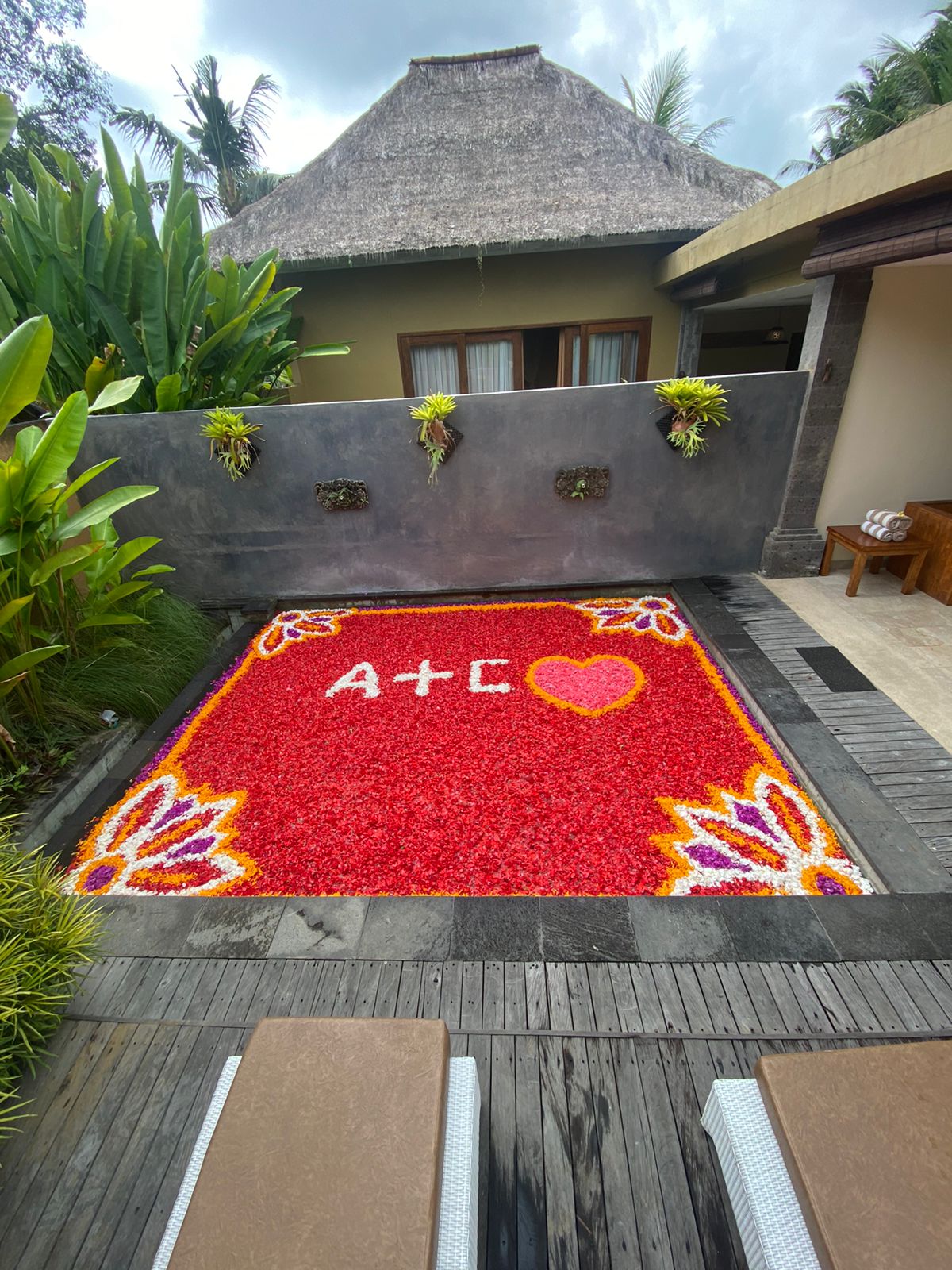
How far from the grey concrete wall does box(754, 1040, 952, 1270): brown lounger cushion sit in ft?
13.9

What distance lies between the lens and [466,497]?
16.3 ft

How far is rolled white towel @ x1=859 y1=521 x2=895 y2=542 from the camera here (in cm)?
429

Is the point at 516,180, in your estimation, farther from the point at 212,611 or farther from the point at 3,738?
the point at 3,738

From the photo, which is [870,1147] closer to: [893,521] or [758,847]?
[758,847]

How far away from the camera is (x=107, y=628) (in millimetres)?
4078

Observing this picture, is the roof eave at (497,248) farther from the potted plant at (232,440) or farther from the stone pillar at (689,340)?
the potted plant at (232,440)

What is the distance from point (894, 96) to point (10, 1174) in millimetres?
27331

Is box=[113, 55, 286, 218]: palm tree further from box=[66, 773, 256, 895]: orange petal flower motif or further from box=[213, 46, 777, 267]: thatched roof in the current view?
box=[66, 773, 256, 895]: orange petal flower motif

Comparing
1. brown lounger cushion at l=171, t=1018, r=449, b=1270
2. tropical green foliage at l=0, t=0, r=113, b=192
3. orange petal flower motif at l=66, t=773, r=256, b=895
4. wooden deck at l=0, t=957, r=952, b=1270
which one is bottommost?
orange petal flower motif at l=66, t=773, r=256, b=895

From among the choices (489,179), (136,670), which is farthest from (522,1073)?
(489,179)

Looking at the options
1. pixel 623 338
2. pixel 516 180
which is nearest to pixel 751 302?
pixel 623 338

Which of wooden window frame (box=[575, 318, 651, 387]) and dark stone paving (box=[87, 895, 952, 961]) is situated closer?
dark stone paving (box=[87, 895, 952, 961])

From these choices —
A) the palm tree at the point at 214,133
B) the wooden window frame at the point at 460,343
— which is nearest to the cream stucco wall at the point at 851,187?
the wooden window frame at the point at 460,343

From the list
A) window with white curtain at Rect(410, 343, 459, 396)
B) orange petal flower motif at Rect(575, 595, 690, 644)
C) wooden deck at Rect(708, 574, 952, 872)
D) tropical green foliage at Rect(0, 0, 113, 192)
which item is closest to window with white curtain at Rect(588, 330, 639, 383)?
window with white curtain at Rect(410, 343, 459, 396)
